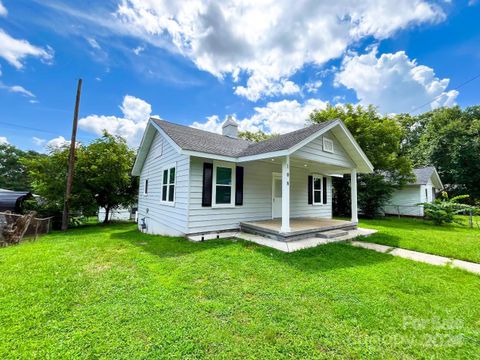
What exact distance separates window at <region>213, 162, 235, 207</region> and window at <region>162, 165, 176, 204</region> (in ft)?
5.93

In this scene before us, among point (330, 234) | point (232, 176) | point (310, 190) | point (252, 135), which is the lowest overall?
point (330, 234)

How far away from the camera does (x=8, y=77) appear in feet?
46.5

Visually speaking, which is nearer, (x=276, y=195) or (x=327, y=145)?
(x=327, y=145)

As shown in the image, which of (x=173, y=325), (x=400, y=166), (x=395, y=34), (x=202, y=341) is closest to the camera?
(x=202, y=341)

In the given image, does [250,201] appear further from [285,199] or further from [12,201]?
[12,201]

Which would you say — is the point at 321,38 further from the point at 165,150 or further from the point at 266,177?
the point at 165,150

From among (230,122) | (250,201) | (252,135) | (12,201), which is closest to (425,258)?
(250,201)

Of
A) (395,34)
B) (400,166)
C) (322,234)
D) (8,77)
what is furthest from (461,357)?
(8,77)

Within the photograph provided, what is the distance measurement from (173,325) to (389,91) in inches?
728

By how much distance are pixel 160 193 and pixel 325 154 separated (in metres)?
7.27

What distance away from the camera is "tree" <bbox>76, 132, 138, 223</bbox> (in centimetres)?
1333

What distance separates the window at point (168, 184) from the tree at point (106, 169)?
22.0ft

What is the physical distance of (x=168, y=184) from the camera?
8.58 metres

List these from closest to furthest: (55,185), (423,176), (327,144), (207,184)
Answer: (207,184) → (327,144) → (55,185) → (423,176)
